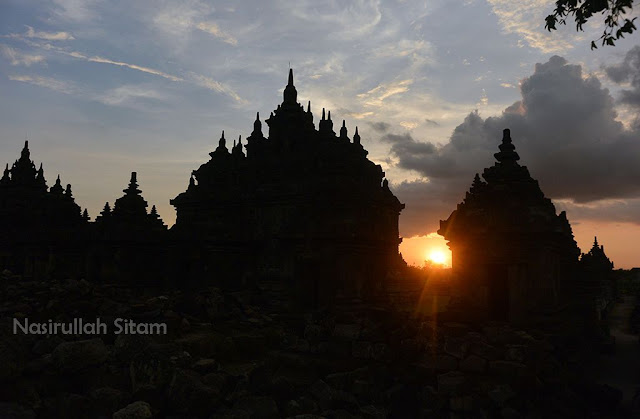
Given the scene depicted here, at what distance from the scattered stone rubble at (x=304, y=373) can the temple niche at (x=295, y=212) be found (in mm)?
5032

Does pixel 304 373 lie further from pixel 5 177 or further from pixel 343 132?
pixel 5 177

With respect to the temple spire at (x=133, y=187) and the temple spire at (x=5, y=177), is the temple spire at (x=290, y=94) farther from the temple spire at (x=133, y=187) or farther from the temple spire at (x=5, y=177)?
the temple spire at (x=5, y=177)

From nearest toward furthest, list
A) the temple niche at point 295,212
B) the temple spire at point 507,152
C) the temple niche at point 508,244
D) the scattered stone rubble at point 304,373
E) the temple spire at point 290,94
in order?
the scattered stone rubble at point 304,373
the temple niche at point 508,244
the temple spire at point 507,152
the temple niche at point 295,212
the temple spire at point 290,94

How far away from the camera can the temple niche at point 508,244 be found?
1194 centimetres

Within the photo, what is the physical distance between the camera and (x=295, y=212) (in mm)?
22562

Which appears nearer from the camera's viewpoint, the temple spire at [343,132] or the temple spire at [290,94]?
the temple spire at [343,132]

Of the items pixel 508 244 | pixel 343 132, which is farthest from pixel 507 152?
pixel 343 132

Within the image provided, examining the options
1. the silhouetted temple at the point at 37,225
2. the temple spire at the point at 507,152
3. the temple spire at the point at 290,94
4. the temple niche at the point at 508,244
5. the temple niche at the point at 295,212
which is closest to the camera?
the temple niche at the point at 508,244

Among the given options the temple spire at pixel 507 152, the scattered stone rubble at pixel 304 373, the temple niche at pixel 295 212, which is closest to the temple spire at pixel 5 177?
the temple niche at pixel 295 212

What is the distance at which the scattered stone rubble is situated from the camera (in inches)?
346

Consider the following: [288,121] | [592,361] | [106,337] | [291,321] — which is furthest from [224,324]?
[288,121]

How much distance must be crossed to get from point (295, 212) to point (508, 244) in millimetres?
12160

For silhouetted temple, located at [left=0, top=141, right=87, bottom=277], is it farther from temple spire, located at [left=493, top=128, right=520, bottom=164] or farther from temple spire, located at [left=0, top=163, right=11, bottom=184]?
temple spire, located at [left=493, top=128, right=520, bottom=164]

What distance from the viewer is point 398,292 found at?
19.9 m
